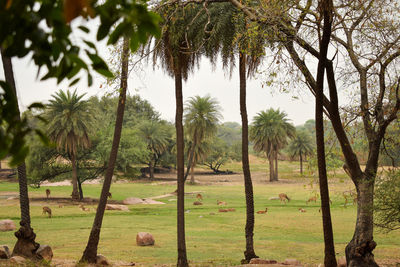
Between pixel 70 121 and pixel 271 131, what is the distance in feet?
115

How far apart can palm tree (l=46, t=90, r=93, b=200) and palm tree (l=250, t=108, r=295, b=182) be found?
3299 cm

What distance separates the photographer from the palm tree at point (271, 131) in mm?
62106

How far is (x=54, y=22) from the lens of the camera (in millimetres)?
1746

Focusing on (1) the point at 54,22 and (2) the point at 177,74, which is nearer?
(1) the point at 54,22

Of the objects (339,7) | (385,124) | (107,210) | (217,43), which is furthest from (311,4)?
(107,210)

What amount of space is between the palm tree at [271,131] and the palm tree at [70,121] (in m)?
33.0

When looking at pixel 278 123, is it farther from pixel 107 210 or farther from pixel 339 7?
pixel 339 7

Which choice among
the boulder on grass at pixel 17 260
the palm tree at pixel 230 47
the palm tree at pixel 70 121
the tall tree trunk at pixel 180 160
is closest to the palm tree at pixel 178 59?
the tall tree trunk at pixel 180 160

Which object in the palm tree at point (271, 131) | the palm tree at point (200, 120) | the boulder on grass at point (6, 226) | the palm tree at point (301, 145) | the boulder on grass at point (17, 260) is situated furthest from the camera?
the palm tree at point (301, 145)

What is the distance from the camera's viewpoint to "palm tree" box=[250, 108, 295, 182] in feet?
204

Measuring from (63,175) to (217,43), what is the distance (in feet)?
93.8

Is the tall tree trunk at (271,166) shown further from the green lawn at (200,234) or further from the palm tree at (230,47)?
the palm tree at (230,47)

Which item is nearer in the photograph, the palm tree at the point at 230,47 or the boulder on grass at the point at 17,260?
the boulder on grass at the point at 17,260

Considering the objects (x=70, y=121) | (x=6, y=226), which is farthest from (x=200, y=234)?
(x=70, y=121)
